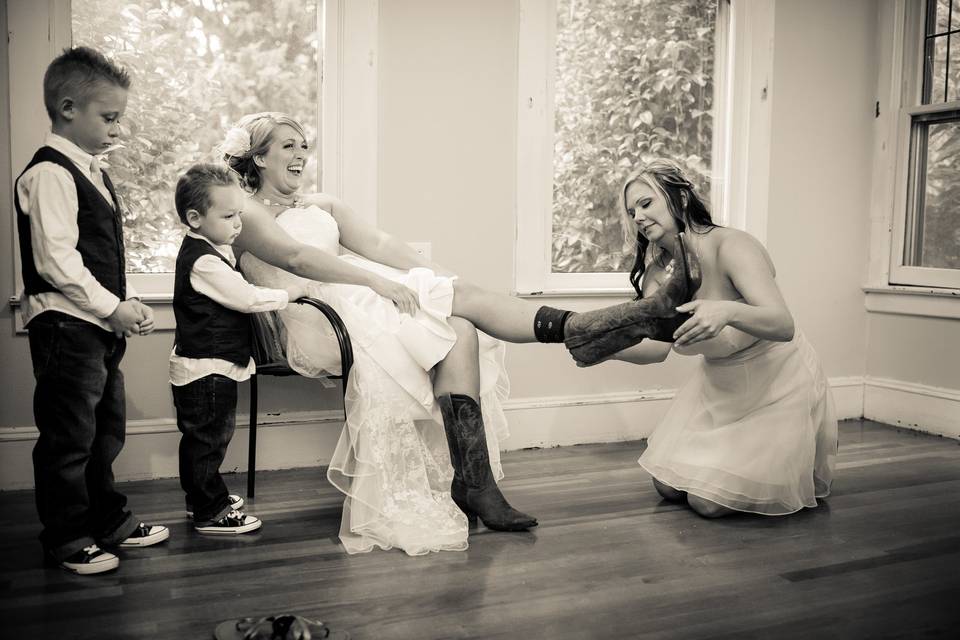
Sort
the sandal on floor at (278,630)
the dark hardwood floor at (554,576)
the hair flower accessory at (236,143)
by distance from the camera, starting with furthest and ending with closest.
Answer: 1. the hair flower accessory at (236,143)
2. the dark hardwood floor at (554,576)
3. the sandal on floor at (278,630)

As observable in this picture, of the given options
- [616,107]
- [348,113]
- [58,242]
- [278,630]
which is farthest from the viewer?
[616,107]

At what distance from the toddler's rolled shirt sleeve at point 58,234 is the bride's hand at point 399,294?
90 centimetres

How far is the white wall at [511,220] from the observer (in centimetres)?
333

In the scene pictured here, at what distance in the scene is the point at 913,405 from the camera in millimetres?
4340

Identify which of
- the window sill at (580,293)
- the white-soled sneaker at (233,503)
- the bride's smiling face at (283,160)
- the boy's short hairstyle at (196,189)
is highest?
the bride's smiling face at (283,160)

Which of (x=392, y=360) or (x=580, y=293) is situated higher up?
(x=580, y=293)

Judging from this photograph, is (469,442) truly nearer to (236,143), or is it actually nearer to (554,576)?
(554,576)

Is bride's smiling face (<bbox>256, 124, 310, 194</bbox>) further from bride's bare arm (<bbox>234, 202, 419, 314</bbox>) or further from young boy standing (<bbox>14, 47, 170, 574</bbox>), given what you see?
young boy standing (<bbox>14, 47, 170, 574</bbox>)

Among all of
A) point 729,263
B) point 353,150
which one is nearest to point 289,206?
point 353,150

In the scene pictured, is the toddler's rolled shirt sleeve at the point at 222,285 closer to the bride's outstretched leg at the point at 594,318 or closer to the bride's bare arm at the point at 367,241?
the bride's outstretched leg at the point at 594,318

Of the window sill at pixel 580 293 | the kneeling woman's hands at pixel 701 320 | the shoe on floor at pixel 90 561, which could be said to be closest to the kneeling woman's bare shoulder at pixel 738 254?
the kneeling woman's hands at pixel 701 320

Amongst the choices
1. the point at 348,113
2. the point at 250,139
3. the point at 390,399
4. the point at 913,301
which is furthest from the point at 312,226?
the point at 913,301

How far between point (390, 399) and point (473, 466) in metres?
0.33

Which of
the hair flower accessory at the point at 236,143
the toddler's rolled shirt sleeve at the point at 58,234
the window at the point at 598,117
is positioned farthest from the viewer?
the window at the point at 598,117
